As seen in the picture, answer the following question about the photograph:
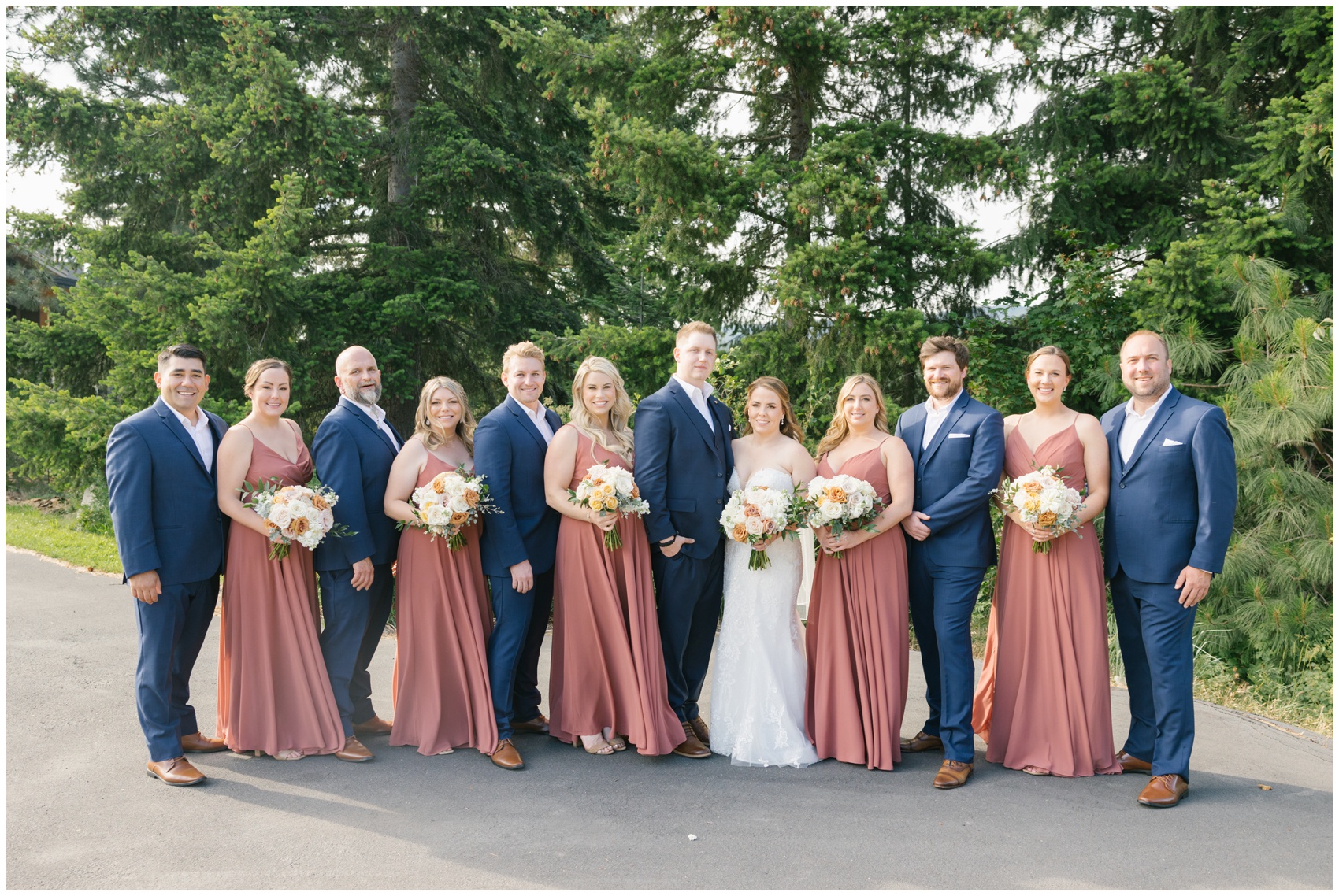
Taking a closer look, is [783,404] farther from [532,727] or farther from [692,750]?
[532,727]

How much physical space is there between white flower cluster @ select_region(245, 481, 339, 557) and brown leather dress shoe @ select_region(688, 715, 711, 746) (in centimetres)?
245

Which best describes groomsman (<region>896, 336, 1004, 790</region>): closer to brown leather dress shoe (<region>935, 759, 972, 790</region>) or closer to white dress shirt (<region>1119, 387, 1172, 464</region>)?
brown leather dress shoe (<region>935, 759, 972, 790</region>)

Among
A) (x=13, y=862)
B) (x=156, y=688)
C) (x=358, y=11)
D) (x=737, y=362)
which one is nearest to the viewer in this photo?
(x=13, y=862)

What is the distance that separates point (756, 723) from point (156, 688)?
3.30 meters

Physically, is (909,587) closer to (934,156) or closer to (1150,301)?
(1150,301)

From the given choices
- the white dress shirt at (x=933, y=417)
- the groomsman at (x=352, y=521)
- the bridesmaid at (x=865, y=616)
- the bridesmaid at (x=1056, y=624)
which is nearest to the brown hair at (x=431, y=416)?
the groomsman at (x=352, y=521)

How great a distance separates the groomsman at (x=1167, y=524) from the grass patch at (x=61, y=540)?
1097cm

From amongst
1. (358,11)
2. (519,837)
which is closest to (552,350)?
(358,11)

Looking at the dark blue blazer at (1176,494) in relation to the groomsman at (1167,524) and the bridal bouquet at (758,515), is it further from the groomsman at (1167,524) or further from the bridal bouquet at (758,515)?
the bridal bouquet at (758,515)

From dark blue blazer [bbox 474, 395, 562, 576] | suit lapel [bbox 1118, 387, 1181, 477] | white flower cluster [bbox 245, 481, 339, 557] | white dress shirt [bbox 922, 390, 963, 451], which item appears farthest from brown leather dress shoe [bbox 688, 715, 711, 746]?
suit lapel [bbox 1118, 387, 1181, 477]

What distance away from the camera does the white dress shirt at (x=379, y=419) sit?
5465mm

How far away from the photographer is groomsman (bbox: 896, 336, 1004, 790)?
501 cm

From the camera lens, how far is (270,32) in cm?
1085

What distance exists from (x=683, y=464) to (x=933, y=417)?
148 centimetres
